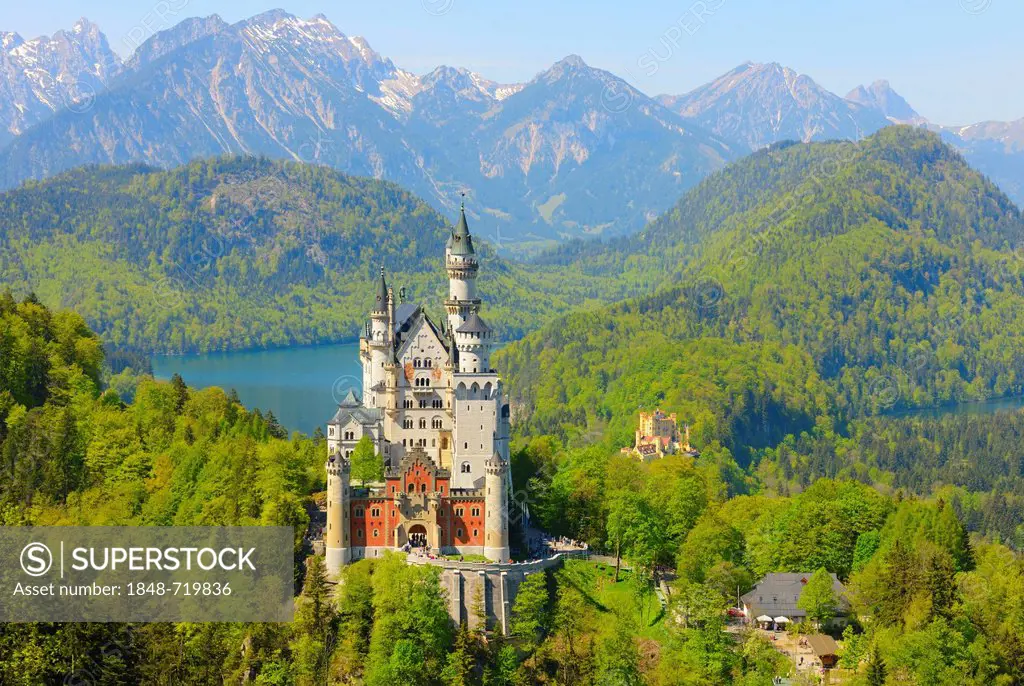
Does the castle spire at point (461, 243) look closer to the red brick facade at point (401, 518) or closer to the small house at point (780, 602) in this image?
the red brick facade at point (401, 518)

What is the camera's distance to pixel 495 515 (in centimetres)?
8769

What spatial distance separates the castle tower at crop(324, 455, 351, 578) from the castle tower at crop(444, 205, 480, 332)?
1587 centimetres

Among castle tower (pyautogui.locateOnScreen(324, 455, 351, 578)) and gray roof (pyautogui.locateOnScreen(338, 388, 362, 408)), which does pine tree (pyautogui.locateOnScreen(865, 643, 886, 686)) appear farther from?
gray roof (pyautogui.locateOnScreen(338, 388, 362, 408))

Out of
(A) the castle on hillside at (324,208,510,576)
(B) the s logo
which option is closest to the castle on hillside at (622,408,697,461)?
(A) the castle on hillside at (324,208,510,576)

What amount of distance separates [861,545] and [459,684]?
98.2 feet

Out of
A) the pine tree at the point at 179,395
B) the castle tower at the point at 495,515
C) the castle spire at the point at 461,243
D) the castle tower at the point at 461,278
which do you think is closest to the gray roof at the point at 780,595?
the castle tower at the point at 495,515

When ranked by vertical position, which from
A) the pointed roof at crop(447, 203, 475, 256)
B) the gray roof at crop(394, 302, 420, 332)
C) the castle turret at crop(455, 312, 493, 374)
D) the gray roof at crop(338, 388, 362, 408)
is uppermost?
the pointed roof at crop(447, 203, 475, 256)

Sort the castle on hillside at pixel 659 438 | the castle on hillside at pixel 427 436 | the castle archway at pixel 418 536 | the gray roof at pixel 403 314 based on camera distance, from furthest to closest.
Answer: the castle on hillside at pixel 659 438 → the gray roof at pixel 403 314 → the castle archway at pixel 418 536 → the castle on hillside at pixel 427 436

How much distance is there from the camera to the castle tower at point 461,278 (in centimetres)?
9850

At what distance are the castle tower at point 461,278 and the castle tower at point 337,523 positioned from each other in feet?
52.1

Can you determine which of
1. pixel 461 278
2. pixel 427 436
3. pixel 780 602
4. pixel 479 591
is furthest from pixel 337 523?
pixel 780 602

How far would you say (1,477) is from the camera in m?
100

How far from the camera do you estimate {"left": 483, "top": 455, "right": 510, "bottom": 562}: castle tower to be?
287ft

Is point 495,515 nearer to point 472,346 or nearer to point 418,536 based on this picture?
point 418,536
